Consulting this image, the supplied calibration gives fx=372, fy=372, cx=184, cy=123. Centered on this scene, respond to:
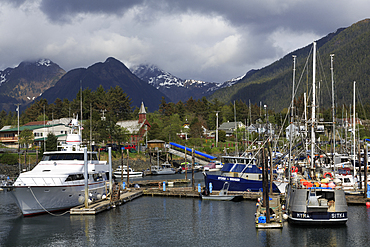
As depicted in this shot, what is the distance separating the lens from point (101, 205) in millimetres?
37719

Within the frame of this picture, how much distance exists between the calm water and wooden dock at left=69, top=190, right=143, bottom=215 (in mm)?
657

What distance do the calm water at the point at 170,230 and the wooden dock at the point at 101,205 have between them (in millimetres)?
657

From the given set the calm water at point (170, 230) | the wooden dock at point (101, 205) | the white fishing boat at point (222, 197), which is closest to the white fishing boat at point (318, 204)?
the calm water at point (170, 230)

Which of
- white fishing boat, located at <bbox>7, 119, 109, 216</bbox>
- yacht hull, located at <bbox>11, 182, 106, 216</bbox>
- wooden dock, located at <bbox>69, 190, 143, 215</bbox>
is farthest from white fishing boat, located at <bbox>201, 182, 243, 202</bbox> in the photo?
yacht hull, located at <bbox>11, 182, 106, 216</bbox>

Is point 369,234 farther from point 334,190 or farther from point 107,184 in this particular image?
point 107,184

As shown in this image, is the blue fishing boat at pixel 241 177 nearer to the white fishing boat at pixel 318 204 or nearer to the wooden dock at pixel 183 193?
the wooden dock at pixel 183 193

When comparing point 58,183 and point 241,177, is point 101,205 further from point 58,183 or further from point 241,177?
point 241,177

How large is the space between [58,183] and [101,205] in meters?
4.79

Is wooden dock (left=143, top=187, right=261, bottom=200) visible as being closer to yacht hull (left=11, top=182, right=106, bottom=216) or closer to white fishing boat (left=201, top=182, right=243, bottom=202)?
white fishing boat (left=201, top=182, right=243, bottom=202)

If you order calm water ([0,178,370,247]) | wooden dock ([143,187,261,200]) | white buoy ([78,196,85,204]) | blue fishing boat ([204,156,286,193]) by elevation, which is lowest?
calm water ([0,178,370,247])

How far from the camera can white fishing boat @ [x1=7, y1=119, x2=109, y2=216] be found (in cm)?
3531

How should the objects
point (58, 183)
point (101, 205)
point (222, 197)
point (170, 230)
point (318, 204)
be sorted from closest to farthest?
1. point (318, 204)
2. point (170, 230)
3. point (58, 183)
4. point (101, 205)
5. point (222, 197)

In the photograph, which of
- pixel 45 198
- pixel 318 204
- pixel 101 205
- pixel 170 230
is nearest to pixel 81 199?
pixel 101 205

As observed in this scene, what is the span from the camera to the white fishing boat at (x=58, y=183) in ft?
116
